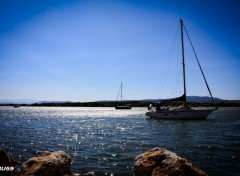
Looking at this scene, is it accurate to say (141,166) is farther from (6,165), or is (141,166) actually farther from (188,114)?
(188,114)

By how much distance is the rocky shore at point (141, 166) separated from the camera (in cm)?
817

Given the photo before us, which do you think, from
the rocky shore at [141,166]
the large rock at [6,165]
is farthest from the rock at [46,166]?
the large rock at [6,165]

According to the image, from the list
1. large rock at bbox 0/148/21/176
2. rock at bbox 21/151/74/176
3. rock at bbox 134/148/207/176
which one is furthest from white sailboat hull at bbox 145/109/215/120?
large rock at bbox 0/148/21/176

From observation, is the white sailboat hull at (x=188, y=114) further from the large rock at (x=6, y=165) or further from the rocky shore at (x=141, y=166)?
the large rock at (x=6, y=165)

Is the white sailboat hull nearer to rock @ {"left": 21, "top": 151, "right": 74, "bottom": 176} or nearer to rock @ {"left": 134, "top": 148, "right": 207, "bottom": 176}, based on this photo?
rock @ {"left": 134, "top": 148, "right": 207, "bottom": 176}

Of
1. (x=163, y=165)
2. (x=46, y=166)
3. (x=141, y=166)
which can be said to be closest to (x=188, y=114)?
(x=141, y=166)

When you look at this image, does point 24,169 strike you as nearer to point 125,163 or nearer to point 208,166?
point 125,163

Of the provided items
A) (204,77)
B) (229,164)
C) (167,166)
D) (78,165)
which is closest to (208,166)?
(229,164)

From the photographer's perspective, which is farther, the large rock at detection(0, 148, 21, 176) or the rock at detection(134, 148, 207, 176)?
the large rock at detection(0, 148, 21, 176)

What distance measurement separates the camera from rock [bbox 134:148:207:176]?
8062 mm

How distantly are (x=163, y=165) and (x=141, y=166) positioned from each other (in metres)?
0.96

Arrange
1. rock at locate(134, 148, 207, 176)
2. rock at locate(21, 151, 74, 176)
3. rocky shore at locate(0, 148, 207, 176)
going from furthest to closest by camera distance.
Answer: rock at locate(21, 151, 74, 176) < rocky shore at locate(0, 148, 207, 176) < rock at locate(134, 148, 207, 176)

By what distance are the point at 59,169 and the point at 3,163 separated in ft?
8.09

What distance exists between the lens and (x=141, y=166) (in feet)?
29.8
